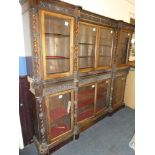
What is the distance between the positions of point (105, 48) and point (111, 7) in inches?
38.0

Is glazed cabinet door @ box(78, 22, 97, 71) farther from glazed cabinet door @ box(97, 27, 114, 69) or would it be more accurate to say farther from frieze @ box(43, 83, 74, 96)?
frieze @ box(43, 83, 74, 96)

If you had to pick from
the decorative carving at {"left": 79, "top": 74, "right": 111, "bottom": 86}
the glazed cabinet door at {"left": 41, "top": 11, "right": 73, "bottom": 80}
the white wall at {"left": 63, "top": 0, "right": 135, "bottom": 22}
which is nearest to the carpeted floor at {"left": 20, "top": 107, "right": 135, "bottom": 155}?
the decorative carving at {"left": 79, "top": 74, "right": 111, "bottom": 86}

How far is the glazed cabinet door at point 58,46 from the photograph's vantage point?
1792 millimetres

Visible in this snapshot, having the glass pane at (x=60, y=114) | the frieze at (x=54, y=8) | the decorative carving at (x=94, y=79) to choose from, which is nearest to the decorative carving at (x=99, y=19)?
the frieze at (x=54, y=8)

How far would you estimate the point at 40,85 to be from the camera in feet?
5.60

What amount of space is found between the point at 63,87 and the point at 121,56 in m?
1.72

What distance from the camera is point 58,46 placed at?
6.59ft

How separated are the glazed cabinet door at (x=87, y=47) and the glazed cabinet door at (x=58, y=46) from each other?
13.7 inches

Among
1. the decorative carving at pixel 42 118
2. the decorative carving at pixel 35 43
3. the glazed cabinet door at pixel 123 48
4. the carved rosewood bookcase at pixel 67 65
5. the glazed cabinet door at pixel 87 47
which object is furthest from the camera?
the glazed cabinet door at pixel 123 48

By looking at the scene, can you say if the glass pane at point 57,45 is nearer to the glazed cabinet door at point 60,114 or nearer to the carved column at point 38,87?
the carved column at point 38,87

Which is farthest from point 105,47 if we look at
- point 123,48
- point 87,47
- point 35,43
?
point 35,43

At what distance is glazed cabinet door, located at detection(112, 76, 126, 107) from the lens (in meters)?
3.02

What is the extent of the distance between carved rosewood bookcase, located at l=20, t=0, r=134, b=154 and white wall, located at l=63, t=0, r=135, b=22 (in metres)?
0.39
